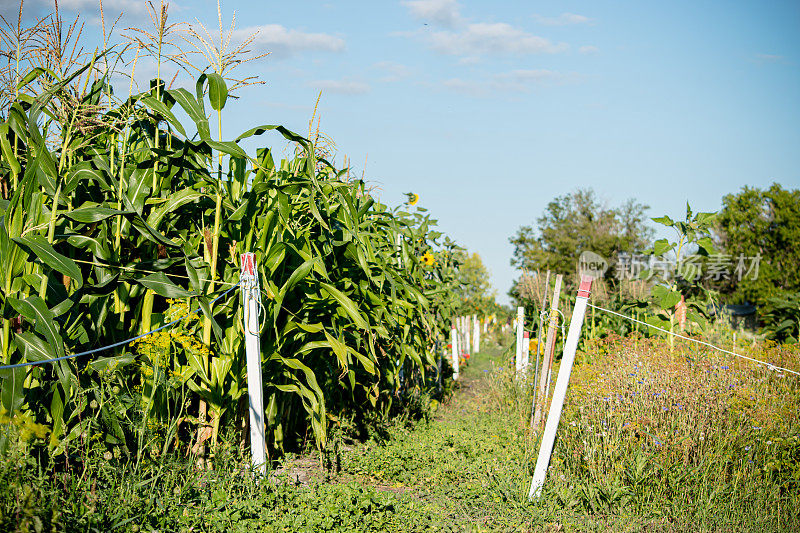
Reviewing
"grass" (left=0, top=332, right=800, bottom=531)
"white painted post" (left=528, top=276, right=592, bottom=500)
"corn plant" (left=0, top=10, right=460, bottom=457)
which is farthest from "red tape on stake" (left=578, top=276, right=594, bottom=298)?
"corn plant" (left=0, top=10, right=460, bottom=457)

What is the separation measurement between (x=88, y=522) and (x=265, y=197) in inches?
84.9

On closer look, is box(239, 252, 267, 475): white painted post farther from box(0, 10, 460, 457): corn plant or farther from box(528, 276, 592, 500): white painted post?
box(528, 276, 592, 500): white painted post

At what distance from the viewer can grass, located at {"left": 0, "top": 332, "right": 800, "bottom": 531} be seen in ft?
9.75

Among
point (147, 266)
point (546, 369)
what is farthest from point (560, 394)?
point (147, 266)

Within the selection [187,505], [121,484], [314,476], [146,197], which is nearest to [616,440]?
[314,476]

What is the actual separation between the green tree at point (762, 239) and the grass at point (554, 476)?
104 feet

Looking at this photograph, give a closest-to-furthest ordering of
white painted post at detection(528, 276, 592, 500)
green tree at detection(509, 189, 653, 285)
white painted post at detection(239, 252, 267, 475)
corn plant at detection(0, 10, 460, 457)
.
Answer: corn plant at detection(0, 10, 460, 457) < white painted post at detection(239, 252, 267, 475) < white painted post at detection(528, 276, 592, 500) < green tree at detection(509, 189, 653, 285)

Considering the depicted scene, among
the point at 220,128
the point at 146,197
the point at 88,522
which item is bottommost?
A: the point at 88,522

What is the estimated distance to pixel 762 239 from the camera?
113 feet

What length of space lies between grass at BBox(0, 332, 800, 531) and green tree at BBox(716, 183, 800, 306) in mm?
31623

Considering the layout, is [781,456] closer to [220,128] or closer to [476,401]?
[476,401]

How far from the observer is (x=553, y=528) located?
3.71 metres

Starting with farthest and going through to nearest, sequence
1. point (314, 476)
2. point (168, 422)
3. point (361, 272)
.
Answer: point (361, 272) → point (314, 476) → point (168, 422)

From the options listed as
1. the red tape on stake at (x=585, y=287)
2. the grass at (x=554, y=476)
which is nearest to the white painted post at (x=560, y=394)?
the red tape on stake at (x=585, y=287)
